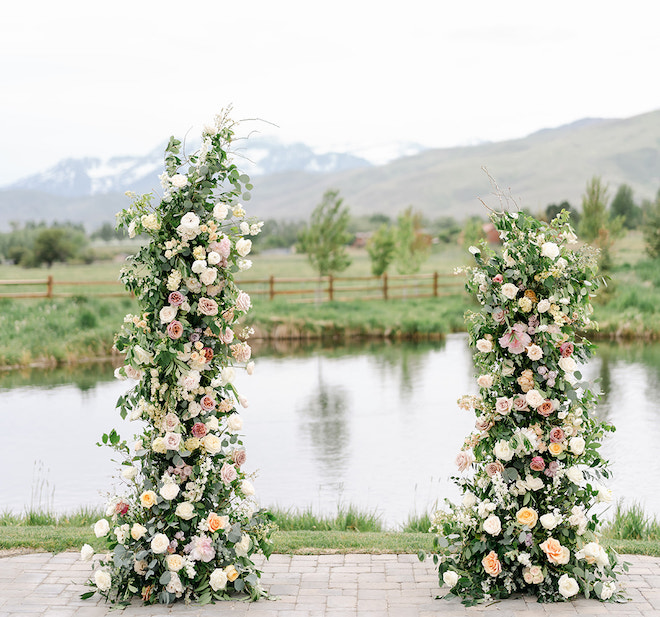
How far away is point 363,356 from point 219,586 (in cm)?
1592

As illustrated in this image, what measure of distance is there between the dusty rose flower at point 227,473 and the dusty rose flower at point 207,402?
37cm

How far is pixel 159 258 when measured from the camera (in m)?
5.39

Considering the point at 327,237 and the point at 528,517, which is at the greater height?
the point at 327,237

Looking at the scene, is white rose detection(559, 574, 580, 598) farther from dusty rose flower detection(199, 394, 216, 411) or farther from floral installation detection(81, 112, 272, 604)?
dusty rose flower detection(199, 394, 216, 411)

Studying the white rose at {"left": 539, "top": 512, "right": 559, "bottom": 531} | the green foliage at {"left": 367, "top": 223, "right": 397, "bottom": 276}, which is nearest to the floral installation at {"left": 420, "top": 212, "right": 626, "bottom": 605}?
the white rose at {"left": 539, "top": 512, "right": 559, "bottom": 531}

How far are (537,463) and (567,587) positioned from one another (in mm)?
732

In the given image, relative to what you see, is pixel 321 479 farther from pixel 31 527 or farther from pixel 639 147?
pixel 639 147

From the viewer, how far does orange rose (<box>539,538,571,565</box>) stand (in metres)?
5.28

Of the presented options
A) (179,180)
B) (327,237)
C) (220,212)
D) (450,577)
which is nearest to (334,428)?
(450,577)

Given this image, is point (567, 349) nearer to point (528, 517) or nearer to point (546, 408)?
point (546, 408)

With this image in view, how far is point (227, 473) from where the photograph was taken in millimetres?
5465

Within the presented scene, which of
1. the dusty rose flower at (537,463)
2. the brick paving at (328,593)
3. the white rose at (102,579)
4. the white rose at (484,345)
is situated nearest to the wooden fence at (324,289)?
the brick paving at (328,593)

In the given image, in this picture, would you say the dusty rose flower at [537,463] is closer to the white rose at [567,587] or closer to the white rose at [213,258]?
the white rose at [567,587]

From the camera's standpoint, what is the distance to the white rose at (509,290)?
531 centimetres
